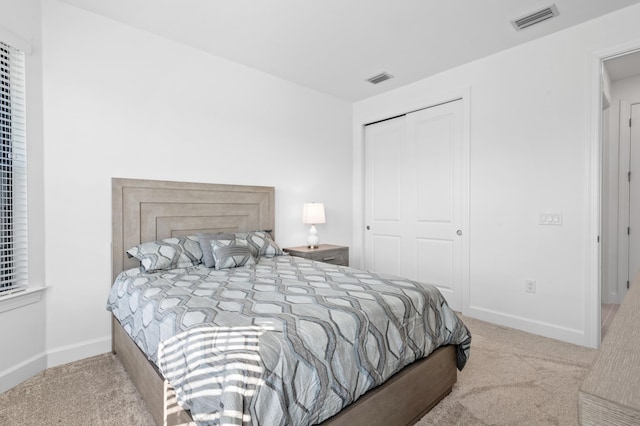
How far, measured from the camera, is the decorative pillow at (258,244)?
9.82 ft

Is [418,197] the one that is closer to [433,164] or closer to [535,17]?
[433,164]

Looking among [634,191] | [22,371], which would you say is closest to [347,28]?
[22,371]

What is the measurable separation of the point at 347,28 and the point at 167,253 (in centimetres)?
232

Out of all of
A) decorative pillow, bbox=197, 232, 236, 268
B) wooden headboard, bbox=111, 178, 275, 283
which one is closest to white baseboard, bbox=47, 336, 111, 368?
wooden headboard, bbox=111, 178, 275, 283

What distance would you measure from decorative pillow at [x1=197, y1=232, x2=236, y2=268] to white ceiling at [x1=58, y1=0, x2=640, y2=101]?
A: 1.74m

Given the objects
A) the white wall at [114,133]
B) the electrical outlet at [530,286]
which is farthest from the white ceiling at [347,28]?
the electrical outlet at [530,286]

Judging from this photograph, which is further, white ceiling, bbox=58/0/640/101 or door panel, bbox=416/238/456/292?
door panel, bbox=416/238/456/292

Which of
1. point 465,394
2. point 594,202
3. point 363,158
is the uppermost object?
point 363,158

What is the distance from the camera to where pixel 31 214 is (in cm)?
229

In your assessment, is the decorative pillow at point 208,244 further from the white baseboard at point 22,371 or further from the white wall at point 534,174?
the white wall at point 534,174

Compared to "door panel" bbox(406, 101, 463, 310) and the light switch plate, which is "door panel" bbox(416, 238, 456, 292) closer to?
"door panel" bbox(406, 101, 463, 310)

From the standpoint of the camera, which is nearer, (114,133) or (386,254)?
(114,133)

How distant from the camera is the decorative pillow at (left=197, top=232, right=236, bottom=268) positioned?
268 centimetres

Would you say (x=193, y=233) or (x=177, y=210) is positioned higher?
(x=177, y=210)
